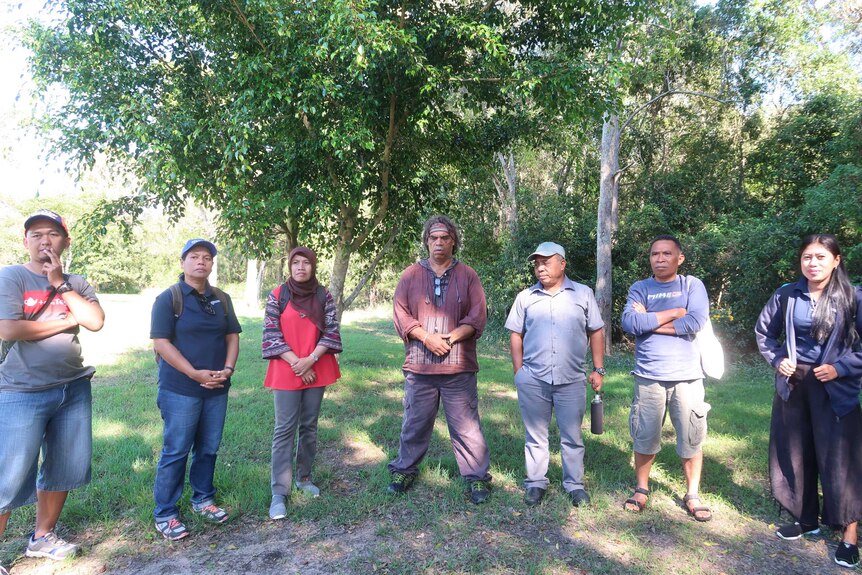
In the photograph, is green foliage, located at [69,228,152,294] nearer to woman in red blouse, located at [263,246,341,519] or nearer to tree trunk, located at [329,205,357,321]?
tree trunk, located at [329,205,357,321]

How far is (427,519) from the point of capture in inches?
154

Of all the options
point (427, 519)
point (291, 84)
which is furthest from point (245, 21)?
point (427, 519)

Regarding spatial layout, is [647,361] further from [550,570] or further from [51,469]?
[51,469]

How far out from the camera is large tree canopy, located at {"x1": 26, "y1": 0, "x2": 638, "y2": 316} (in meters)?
5.16

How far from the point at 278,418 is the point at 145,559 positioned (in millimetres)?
1177

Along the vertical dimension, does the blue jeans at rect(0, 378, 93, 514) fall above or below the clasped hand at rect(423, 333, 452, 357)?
below

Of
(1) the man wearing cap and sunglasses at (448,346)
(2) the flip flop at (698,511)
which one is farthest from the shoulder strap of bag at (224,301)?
(2) the flip flop at (698,511)

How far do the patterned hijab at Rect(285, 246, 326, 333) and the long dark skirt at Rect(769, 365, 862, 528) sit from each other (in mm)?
3405

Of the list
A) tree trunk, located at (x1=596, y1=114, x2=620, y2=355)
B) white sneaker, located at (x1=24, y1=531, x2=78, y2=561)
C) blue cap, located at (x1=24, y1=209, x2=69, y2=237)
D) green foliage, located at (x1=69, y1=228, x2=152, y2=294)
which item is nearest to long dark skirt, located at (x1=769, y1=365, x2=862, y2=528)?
white sneaker, located at (x1=24, y1=531, x2=78, y2=561)

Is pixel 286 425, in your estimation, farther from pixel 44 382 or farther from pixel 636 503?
pixel 636 503

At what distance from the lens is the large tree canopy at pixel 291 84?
16.9 ft

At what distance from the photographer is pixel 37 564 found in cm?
329

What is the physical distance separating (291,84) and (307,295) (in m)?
2.42

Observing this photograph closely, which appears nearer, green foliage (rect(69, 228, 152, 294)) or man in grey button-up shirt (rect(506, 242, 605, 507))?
man in grey button-up shirt (rect(506, 242, 605, 507))
